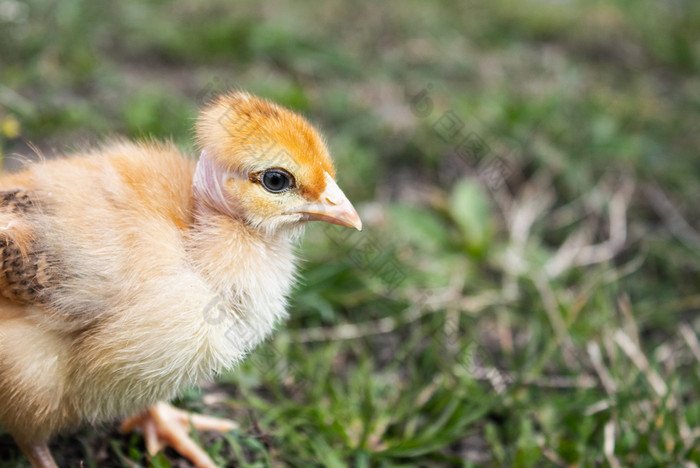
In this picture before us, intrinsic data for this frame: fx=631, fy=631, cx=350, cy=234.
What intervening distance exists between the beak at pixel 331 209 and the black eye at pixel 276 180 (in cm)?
10

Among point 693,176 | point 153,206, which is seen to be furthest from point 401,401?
point 693,176

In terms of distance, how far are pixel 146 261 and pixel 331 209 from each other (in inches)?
24.5

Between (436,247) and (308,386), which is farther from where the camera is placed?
(436,247)

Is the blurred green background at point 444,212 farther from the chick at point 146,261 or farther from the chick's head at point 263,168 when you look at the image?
the chick's head at point 263,168

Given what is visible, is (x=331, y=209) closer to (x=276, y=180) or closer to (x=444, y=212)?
(x=276, y=180)

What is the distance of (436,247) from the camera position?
3.95 metres

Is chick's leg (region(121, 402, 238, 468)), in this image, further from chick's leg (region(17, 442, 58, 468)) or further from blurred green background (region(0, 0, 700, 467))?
chick's leg (region(17, 442, 58, 468))

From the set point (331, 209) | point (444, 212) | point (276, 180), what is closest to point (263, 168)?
point (276, 180)

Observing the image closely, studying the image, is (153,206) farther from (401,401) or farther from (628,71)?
(628,71)

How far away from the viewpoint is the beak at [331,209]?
2139 millimetres

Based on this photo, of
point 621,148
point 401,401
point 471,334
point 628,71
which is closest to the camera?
point 401,401

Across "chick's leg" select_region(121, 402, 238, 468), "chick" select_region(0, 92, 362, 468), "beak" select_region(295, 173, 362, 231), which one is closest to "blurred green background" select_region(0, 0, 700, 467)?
"chick's leg" select_region(121, 402, 238, 468)

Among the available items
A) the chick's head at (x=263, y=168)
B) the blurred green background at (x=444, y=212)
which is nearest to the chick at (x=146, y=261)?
the chick's head at (x=263, y=168)

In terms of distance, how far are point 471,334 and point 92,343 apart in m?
2.12
